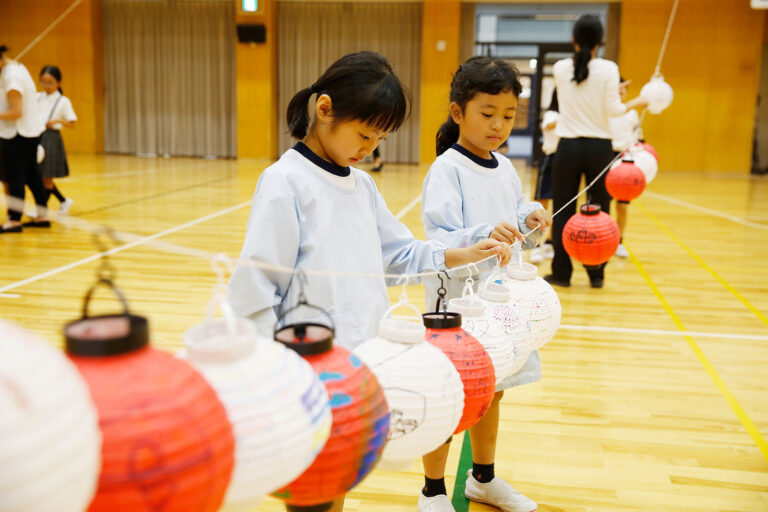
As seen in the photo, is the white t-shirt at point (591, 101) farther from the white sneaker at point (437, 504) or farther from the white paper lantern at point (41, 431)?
the white paper lantern at point (41, 431)

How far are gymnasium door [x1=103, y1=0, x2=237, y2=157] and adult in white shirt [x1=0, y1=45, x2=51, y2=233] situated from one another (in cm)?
832

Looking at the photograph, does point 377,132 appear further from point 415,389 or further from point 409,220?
point 409,220

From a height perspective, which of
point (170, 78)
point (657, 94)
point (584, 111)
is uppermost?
point (170, 78)

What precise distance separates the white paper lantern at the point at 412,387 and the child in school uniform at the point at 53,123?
5.96 m

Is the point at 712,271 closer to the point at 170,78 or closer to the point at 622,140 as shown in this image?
the point at 622,140

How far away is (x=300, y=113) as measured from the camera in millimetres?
1389

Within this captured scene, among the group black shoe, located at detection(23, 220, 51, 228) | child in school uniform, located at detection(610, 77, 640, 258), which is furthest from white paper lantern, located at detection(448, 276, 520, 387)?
black shoe, located at detection(23, 220, 51, 228)

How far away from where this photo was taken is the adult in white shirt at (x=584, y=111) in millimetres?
4047

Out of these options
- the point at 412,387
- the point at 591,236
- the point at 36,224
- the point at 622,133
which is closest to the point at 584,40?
the point at 622,133

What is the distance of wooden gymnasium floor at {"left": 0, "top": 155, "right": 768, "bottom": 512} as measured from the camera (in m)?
2.00

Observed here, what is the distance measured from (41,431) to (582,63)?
403 centimetres

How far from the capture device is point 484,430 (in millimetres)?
1800

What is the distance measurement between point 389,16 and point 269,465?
12735mm

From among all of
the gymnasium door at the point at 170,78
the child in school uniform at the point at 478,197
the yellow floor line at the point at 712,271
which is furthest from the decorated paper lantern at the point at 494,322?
the gymnasium door at the point at 170,78
